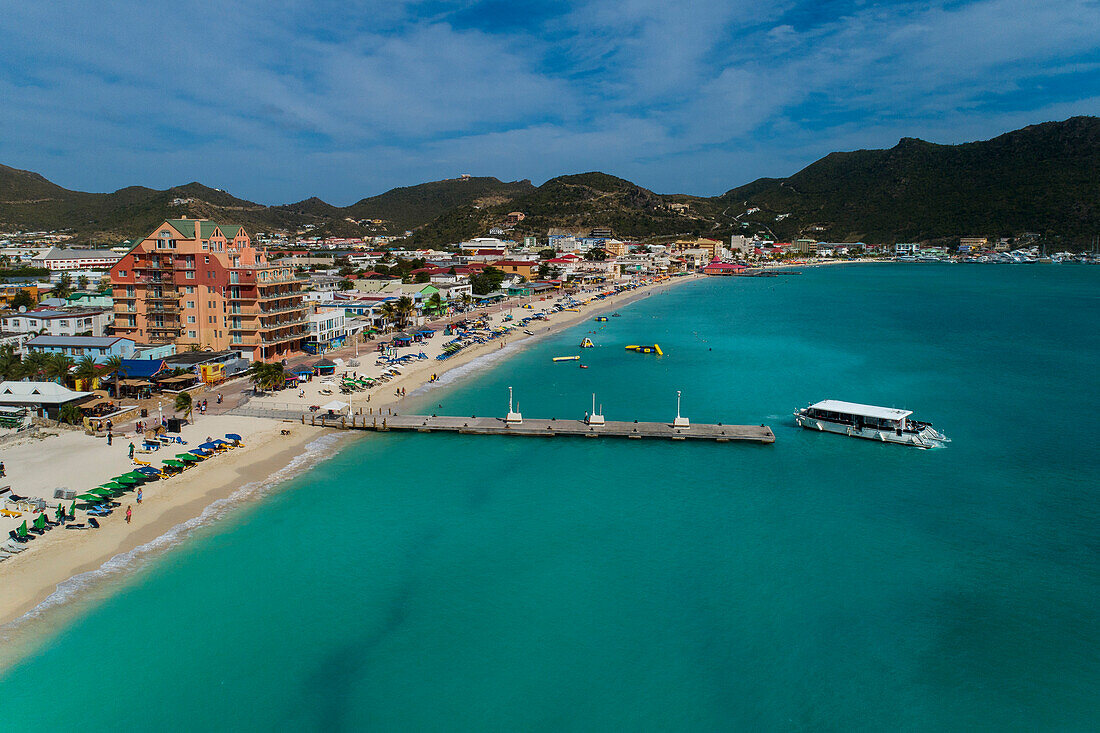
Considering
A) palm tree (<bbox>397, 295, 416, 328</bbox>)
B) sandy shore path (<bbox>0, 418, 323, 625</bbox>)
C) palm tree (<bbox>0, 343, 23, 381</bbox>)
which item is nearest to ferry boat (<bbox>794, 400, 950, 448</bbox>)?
sandy shore path (<bbox>0, 418, 323, 625</bbox>)

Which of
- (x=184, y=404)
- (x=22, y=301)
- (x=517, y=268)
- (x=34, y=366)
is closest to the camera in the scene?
(x=184, y=404)

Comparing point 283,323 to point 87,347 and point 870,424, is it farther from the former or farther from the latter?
point 870,424

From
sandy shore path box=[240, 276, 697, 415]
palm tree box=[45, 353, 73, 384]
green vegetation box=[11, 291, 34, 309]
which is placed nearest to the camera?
palm tree box=[45, 353, 73, 384]

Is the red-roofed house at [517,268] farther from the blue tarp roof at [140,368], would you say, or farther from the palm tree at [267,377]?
the blue tarp roof at [140,368]

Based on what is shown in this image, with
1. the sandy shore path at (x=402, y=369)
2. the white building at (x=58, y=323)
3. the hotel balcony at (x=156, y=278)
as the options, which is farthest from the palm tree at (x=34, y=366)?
the sandy shore path at (x=402, y=369)

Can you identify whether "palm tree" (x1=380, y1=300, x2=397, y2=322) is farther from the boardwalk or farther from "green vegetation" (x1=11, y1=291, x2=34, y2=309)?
"green vegetation" (x1=11, y1=291, x2=34, y2=309)

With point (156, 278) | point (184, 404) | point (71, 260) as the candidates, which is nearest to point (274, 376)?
point (184, 404)
